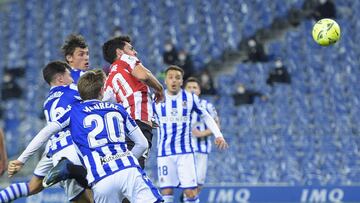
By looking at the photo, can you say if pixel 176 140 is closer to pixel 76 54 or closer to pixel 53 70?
pixel 76 54

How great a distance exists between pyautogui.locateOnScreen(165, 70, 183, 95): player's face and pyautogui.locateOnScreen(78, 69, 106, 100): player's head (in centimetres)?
445

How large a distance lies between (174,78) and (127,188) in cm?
A: 495

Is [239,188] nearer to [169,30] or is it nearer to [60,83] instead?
[169,30]

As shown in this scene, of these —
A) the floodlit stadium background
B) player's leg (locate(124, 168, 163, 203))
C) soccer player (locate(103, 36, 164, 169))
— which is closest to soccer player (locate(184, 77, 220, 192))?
the floodlit stadium background

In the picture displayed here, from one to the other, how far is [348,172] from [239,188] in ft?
7.97

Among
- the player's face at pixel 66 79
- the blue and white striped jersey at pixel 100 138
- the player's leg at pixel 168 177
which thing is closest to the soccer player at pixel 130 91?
the player's face at pixel 66 79

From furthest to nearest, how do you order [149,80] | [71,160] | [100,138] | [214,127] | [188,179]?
[188,179] → [214,127] → [71,160] → [149,80] → [100,138]

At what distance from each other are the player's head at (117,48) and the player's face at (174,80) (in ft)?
9.40

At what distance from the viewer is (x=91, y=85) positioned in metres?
6.83

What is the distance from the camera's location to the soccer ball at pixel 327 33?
10531mm

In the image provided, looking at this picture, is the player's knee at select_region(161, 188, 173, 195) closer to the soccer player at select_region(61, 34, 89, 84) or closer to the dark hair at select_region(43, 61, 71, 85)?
the soccer player at select_region(61, 34, 89, 84)

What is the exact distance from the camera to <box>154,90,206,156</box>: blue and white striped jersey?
11.5m

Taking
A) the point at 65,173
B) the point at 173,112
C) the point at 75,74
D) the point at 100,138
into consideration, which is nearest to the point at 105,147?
the point at 100,138

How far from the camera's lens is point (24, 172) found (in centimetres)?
1667
